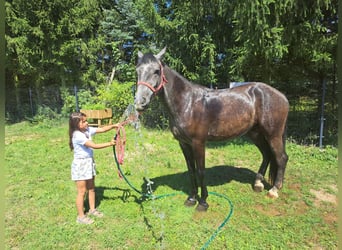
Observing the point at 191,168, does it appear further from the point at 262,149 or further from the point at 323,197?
the point at 323,197

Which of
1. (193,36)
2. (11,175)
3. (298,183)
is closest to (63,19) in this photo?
(193,36)

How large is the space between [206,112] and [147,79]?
0.97 meters

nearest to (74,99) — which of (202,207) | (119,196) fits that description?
(119,196)

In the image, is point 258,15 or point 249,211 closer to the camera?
point 249,211

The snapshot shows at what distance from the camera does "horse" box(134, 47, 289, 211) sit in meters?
2.78

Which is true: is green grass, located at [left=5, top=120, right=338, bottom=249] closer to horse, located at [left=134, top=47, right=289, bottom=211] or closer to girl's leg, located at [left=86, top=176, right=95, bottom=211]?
girl's leg, located at [left=86, top=176, right=95, bottom=211]

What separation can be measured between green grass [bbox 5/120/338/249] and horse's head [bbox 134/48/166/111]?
965 mm

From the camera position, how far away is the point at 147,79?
106 inches

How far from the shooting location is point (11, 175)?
4.74 meters

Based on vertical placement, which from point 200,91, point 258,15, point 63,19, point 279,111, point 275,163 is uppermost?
point 63,19

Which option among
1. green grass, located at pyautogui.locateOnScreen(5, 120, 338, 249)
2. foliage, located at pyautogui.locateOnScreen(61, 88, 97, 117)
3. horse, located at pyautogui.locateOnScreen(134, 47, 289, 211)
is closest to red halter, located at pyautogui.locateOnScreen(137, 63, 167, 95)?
horse, located at pyautogui.locateOnScreen(134, 47, 289, 211)

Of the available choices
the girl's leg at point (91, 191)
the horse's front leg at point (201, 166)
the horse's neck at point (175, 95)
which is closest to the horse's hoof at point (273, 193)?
the horse's front leg at point (201, 166)

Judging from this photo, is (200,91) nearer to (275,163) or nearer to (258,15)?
(275,163)

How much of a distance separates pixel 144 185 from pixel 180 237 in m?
1.61
